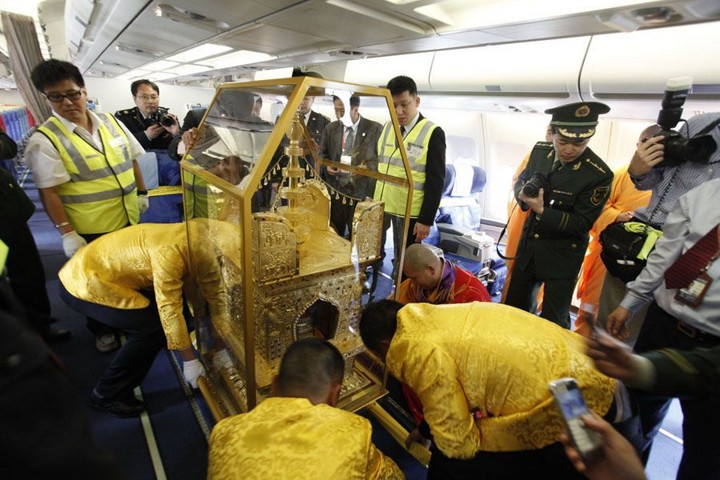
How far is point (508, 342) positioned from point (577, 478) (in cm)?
70

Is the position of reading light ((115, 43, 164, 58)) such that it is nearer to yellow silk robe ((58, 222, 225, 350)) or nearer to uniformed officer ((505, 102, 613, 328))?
yellow silk robe ((58, 222, 225, 350))

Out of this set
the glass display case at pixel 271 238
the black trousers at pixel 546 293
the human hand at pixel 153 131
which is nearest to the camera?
the glass display case at pixel 271 238

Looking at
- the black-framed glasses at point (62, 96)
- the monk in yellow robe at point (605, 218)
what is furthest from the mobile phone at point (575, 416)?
the black-framed glasses at point (62, 96)

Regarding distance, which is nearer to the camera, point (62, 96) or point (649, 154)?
point (649, 154)

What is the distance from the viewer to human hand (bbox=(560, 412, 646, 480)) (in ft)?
3.27

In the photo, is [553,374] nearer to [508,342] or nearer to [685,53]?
[508,342]

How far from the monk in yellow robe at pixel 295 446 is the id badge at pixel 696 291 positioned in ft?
4.64

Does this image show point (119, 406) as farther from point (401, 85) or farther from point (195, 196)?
point (401, 85)

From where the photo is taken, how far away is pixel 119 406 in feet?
7.32

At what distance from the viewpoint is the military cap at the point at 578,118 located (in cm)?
229

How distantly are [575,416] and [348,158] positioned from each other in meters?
1.90

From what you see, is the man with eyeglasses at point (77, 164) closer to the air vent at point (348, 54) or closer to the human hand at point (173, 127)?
the human hand at point (173, 127)

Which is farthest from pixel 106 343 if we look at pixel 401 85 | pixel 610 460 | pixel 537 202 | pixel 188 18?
pixel 537 202

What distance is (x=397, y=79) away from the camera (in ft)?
9.61
